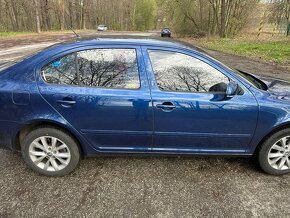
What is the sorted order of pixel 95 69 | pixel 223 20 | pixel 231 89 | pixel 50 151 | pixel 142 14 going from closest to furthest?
1. pixel 231 89
2. pixel 95 69
3. pixel 50 151
4. pixel 223 20
5. pixel 142 14

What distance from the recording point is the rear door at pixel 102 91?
2.56m

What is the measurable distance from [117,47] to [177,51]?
688 millimetres

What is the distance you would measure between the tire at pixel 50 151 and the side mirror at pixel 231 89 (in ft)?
6.06

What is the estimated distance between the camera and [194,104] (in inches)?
101

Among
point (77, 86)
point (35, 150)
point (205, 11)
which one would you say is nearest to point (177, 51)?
point (77, 86)

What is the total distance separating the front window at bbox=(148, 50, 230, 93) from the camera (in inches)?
104

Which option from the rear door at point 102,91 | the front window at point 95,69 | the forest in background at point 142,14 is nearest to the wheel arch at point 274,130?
the rear door at point 102,91

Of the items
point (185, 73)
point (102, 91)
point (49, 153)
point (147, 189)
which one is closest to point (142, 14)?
point (185, 73)

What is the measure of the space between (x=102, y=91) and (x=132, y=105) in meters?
0.37

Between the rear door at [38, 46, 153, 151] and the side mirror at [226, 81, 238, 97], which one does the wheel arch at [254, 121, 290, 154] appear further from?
the rear door at [38, 46, 153, 151]

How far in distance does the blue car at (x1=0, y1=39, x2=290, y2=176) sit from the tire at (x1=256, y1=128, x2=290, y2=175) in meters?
0.01

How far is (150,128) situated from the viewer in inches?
105

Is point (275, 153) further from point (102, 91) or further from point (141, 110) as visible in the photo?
point (102, 91)

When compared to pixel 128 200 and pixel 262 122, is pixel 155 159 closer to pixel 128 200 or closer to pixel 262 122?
pixel 128 200
